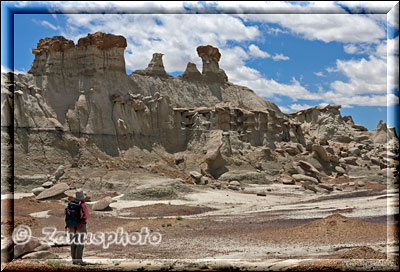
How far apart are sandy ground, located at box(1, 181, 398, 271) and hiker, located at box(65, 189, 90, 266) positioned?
1.19 feet

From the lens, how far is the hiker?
10789mm

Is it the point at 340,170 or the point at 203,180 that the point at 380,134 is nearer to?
the point at 340,170

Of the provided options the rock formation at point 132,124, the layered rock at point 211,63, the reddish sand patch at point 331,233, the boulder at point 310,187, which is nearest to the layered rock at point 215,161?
the rock formation at point 132,124

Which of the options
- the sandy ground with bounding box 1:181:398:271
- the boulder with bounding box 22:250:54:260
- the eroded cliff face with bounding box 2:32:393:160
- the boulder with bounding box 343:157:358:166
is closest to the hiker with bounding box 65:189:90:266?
the sandy ground with bounding box 1:181:398:271

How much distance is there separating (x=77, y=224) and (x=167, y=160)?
32.8m

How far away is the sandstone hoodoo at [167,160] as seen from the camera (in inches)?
817

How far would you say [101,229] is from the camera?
19375 mm

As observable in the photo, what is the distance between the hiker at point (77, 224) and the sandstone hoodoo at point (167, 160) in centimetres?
227

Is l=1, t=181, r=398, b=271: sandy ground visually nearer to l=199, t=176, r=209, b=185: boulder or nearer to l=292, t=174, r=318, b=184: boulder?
l=199, t=176, r=209, b=185: boulder

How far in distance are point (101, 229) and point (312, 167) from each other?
3250 cm

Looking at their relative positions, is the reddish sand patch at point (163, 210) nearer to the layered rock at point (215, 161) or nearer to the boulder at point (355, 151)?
the layered rock at point (215, 161)

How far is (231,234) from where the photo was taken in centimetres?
1756

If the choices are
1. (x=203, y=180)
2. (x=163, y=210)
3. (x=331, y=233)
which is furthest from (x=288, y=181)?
(x=331, y=233)

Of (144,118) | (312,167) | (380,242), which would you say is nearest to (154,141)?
(144,118)
